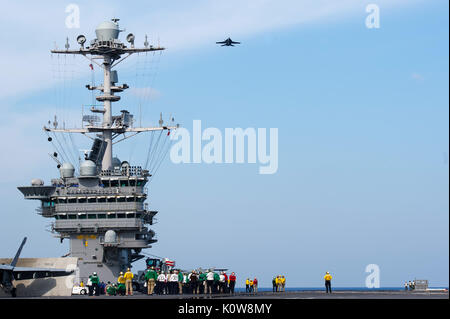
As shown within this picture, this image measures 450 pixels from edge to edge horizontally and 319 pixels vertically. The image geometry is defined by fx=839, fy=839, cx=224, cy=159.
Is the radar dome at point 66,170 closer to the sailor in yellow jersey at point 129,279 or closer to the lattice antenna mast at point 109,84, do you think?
the lattice antenna mast at point 109,84

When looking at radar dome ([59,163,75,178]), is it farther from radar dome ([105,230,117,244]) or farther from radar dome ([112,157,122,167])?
radar dome ([105,230,117,244])

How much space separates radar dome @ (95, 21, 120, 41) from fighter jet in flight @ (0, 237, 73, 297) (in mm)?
20493

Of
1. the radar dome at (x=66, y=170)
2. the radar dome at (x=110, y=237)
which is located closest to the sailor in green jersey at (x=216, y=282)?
the radar dome at (x=110, y=237)

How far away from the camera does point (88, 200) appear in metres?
68.9

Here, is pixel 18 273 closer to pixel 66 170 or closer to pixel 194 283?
pixel 194 283

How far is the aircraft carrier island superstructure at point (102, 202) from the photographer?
6856cm

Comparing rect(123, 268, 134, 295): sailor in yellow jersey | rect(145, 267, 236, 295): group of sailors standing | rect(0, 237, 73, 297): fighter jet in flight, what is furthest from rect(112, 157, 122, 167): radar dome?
rect(123, 268, 134, 295): sailor in yellow jersey

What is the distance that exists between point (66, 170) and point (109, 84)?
818 centimetres

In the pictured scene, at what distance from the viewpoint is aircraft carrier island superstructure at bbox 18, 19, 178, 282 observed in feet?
225

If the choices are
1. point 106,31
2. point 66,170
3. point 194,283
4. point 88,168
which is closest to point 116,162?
point 88,168
